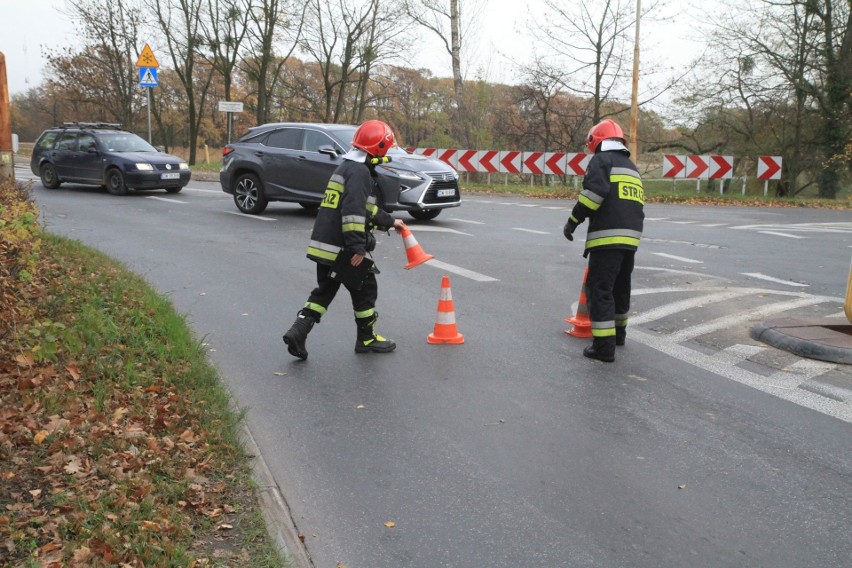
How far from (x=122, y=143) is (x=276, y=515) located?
60.0 feet

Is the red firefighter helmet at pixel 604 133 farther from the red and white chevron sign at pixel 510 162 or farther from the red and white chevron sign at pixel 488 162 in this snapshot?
the red and white chevron sign at pixel 488 162

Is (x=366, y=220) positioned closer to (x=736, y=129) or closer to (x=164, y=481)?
(x=164, y=481)

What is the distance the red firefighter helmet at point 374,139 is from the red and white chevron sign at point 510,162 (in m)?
22.3

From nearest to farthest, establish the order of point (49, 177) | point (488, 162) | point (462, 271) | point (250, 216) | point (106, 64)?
point (462, 271) < point (250, 216) < point (49, 177) < point (488, 162) < point (106, 64)

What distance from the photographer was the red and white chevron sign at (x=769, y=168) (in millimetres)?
28938

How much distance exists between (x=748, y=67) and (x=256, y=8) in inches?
898

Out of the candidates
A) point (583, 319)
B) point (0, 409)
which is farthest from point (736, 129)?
point (0, 409)

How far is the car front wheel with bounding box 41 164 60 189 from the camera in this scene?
20.8 metres

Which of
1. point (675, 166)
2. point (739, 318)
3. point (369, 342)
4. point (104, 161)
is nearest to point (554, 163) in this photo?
point (675, 166)

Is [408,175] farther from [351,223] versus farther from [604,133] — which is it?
[351,223]

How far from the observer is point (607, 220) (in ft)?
22.3

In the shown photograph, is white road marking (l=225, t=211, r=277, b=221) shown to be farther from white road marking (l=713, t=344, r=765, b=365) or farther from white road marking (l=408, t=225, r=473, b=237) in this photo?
white road marking (l=713, t=344, r=765, b=365)

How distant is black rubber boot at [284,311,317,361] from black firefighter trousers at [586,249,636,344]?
2.31 meters

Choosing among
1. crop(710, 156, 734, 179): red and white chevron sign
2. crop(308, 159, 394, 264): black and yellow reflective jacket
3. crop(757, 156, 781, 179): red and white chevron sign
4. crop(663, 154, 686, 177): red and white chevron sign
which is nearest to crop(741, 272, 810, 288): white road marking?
crop(308, 159, 394, 264): black and yellow reflective jacket
